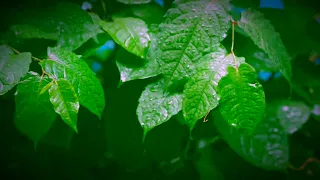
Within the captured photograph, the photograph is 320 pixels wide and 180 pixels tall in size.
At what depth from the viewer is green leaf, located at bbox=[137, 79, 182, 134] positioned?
2.03 ft

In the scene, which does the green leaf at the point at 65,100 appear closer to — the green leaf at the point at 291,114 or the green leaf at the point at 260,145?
the green leaf at the point at 260,145

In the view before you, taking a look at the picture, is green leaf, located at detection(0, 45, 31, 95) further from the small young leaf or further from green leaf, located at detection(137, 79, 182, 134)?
green leaf, located at detection(137, 79, 182, 134)

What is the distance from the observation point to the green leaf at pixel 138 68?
69 centimetres

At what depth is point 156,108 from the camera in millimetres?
634

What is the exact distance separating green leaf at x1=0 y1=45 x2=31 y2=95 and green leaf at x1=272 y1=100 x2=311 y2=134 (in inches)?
27.5

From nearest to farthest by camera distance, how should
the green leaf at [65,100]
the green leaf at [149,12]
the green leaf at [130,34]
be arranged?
1. the green leaf at [65,100]
2. the green leaf at [130,34]
3. the green leaf at [149,12]

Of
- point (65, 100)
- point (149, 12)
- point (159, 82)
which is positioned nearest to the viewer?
point (65, 100)

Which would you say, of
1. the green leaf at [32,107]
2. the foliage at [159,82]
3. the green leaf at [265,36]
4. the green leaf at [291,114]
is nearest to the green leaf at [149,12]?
the foliage at [159,82]

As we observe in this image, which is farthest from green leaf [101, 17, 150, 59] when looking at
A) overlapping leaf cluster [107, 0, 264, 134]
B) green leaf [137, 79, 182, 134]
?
green leaf [137, 79, 182, 134]

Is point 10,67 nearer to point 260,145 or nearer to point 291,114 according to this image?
point 260,145

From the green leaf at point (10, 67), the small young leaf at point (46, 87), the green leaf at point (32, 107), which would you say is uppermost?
the green leaf at point (10, 67)

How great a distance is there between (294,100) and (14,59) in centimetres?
84

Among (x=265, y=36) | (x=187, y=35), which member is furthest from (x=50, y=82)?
(x=265, y=36)

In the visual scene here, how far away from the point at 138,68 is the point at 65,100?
0.20 meters
